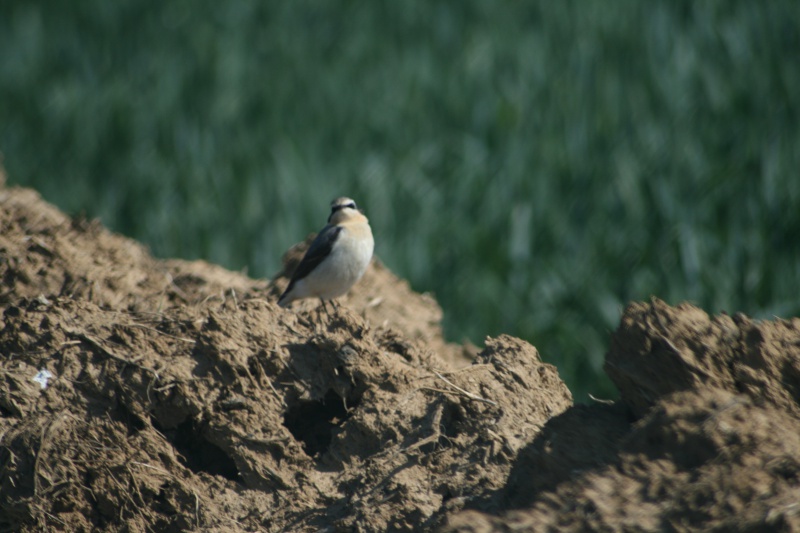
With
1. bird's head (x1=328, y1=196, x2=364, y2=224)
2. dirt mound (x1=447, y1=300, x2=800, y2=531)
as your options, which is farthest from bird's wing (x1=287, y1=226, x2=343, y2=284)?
dirt mound (x1=447, y1=300, x2=800, y2=531)

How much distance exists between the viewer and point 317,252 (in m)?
5.24

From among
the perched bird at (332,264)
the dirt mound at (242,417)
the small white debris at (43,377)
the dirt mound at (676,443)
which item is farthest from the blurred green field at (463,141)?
the small white debris at (43,377)

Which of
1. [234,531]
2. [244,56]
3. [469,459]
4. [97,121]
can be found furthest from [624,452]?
[244,56]

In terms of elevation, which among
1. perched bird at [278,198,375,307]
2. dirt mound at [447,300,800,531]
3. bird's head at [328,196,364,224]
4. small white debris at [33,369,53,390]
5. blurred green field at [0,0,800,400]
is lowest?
small white debris at [33,369,53,390]

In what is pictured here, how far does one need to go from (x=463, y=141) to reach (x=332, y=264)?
3.59 meters

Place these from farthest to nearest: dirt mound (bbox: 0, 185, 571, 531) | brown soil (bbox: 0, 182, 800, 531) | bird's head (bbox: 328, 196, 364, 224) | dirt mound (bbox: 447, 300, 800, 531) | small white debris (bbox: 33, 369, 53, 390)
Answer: bird's head (bbox: 328, 196, 364, 224) < small white debris (bbox: 33, 369, 53, 390) < dirt mound (bbox: 0, 185, 571, 531) < brown soil (bbox: 0, 182, 800, 531) < dirt mound (bbox: 447, 300, 800, 531)

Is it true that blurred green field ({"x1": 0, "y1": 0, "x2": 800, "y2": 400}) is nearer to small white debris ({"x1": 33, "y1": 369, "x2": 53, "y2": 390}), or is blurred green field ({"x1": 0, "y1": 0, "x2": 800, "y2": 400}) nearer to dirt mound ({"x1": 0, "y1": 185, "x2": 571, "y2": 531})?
dirt mound ({"x1": 0, "y1": 185, "x2": 571, "y2": 531})

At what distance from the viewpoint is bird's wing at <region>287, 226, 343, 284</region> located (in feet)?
17.0

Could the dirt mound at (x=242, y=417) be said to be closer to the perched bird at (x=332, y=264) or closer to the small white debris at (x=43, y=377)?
the small white debris at (x=43, y=377)

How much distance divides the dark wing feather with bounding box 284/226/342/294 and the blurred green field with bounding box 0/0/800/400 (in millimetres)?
1654

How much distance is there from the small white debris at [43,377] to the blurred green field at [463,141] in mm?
3423

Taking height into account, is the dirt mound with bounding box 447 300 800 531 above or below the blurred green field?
below

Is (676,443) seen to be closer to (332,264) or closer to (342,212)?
(332,264)

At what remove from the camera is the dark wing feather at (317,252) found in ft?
17.0
